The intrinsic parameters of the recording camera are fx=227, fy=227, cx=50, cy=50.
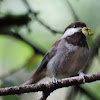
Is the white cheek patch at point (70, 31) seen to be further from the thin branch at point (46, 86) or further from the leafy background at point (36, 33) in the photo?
the thin branch at point (46, 86)

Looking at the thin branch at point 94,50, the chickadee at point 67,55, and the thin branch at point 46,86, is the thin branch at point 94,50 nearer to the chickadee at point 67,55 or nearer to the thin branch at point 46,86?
the chickadee at point 67,55

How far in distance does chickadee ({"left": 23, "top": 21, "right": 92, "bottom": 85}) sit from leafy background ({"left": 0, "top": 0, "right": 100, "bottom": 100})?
43 millimetres

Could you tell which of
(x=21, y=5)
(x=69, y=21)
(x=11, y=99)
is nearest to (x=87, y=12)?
(x=69, y=21)

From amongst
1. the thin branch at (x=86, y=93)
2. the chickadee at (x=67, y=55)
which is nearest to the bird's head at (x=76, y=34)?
the chickadee at (x=67, y=55)

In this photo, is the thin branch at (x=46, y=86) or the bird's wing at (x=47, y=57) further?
the bird's wing at (x=47, y=57)

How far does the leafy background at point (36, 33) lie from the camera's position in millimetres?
668

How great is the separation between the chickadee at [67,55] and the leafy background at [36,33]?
0.14 feet

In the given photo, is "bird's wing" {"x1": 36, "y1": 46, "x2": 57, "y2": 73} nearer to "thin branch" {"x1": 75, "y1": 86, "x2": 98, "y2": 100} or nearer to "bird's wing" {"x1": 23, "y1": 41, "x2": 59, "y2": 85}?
"bird's wing" {"x1": 23, "y1": 41, "x2": 59, "y2": 85}

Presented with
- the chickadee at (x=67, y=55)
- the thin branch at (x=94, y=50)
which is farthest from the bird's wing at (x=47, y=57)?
the thin branch at (x=94, y=50)

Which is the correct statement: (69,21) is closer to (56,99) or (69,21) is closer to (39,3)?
(39,3)

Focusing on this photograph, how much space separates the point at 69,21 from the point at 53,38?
7cm

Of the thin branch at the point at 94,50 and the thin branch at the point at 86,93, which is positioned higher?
the thin branch at the point at 94,50

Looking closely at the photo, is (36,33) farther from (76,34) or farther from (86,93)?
(86,93)

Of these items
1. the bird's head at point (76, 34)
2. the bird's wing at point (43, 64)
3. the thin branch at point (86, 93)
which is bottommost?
the thin branch at point (86, 93)
